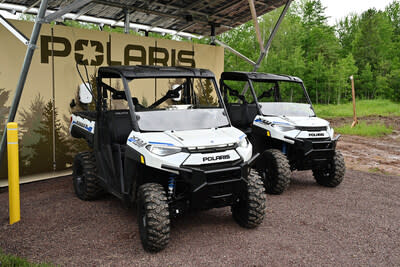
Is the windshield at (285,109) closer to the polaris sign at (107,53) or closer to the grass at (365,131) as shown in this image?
the polaris sign at (107,53)

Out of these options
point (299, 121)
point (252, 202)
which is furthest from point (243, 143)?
point (299, 121)

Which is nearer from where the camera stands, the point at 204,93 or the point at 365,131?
the point at 204,93

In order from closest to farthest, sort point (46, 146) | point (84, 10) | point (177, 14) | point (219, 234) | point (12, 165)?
Answer: point (219, 234) < point (12, 165) < point (46, 146) < point (84, 10) < point (177, 14)

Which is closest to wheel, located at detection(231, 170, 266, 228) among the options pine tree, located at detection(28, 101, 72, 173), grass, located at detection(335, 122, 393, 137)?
pine tree, located at detection(28, 101, 72, 173)

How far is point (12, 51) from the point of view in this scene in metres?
→ 6.75

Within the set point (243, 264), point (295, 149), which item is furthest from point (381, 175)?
point (243, 264)

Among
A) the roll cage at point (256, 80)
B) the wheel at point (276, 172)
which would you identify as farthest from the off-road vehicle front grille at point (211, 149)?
the roll cage at point (256, 80)

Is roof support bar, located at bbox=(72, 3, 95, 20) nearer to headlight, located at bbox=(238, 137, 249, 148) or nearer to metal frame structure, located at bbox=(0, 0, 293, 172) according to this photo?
metal frame structure, located at bbox=(0, 0, 293, 172)

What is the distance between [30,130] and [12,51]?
58.9 inches

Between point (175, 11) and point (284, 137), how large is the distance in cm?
510

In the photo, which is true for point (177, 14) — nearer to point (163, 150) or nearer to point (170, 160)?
point (163, 150)

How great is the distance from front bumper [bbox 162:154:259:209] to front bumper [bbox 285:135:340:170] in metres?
2.22

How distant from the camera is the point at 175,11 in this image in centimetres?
966

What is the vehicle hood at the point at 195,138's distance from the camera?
4070 millimetres
